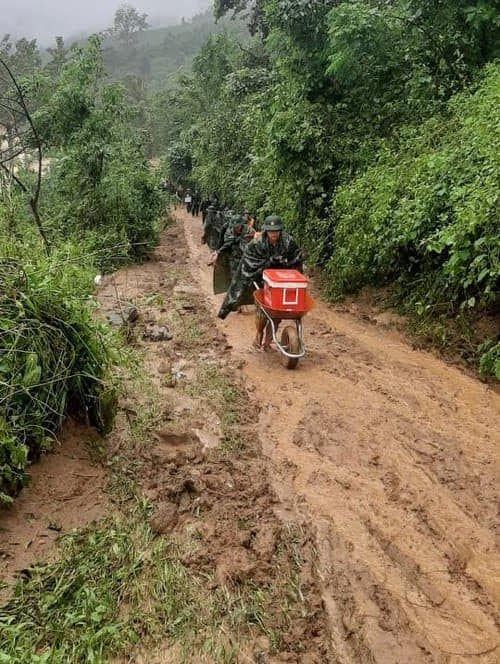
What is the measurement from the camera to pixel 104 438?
14.0ft

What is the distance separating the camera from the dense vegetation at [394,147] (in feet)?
20.3

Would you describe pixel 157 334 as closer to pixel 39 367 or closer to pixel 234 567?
pixel 39 367

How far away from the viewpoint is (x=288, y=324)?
6426 millimetres

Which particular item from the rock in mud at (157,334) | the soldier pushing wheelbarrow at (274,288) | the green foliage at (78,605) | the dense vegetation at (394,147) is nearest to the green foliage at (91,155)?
the dense vegetation at (394,147)

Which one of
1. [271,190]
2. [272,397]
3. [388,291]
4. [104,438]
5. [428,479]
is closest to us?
[428,479]

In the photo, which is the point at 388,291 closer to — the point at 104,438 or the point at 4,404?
the point at 104,438

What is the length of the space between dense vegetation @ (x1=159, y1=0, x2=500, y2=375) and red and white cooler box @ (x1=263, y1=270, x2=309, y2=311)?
157cm

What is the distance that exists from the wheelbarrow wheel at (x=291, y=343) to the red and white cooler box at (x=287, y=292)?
399 mm

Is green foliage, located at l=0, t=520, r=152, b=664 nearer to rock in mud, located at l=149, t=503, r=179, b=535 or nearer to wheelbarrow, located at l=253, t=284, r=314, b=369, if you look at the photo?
rock in mud, located at l=149, t=503, r=179, b=535

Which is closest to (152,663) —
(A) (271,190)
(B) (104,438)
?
(B) (104,438)

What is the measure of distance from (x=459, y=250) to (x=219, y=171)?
16937 mm

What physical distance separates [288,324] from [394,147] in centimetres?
441

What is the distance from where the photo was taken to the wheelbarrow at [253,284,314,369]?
5.95 m

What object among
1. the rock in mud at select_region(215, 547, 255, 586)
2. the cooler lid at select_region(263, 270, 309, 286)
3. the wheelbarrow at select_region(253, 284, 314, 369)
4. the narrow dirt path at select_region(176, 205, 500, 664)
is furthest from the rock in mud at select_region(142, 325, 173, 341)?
the rock in mud at select_region(215, 547, 255, 586)
